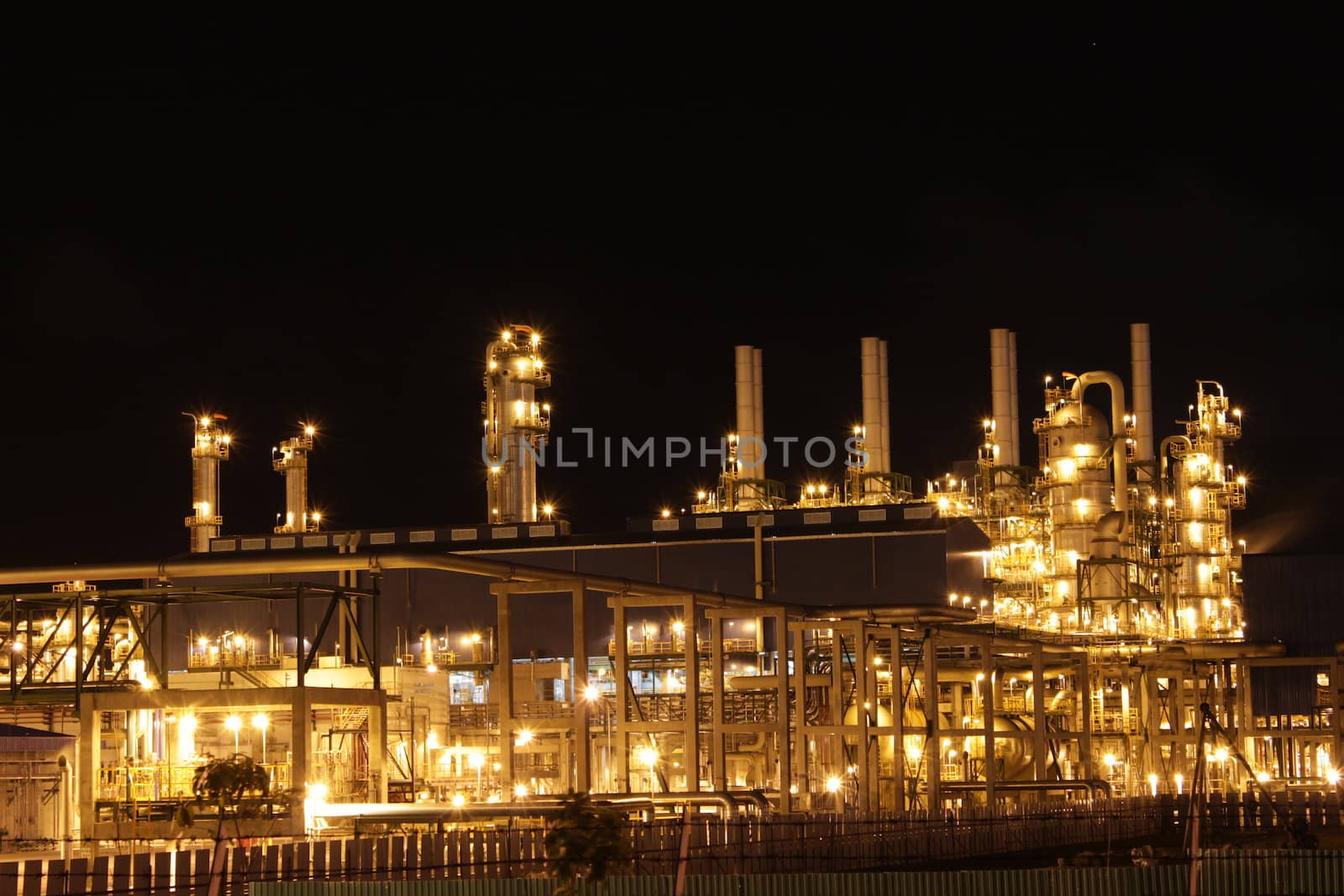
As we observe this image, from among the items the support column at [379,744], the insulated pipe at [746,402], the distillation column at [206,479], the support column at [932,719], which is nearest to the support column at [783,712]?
the support column at [932,719]

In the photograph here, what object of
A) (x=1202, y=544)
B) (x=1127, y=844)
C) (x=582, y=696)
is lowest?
(x=1127, y=844)

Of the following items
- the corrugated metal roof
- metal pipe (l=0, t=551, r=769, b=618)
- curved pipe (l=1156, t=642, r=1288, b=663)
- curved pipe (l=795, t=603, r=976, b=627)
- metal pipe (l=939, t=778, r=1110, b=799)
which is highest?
metal pipe (l=0, t=551, r=769, b=618)

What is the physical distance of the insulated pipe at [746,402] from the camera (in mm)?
85250

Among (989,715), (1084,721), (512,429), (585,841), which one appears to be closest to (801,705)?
(989,715)

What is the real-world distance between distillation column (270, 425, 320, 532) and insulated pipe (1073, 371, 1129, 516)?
39.2 metres

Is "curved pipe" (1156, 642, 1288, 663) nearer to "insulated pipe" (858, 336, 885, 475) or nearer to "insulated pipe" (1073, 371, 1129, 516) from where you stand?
"insulated pipe" (1073, 371, 1129, 516)

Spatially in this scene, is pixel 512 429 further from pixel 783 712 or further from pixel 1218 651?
pixel 783 712

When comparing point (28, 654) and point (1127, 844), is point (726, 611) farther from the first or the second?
point (28, 654)

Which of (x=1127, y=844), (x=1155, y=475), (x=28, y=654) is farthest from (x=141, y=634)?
(x=1155, y=475)

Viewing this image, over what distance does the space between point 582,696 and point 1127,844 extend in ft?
39.9

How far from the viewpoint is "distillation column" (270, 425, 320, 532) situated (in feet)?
295

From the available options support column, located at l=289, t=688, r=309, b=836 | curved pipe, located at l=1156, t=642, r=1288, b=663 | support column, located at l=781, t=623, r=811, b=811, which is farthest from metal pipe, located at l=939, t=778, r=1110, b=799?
support column, located at l=289, t=688, r=309, b=836

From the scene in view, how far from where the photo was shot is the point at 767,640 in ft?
235

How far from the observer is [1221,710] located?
75.2 m
